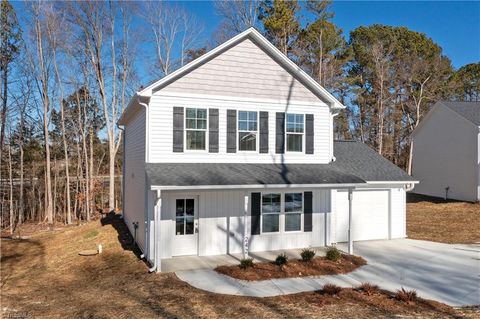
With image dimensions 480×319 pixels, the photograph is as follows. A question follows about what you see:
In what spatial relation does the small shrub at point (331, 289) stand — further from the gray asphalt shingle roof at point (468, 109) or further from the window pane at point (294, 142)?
the gray asphalt shingle roof at point (468, 109)

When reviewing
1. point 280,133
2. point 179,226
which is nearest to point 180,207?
point 179,226

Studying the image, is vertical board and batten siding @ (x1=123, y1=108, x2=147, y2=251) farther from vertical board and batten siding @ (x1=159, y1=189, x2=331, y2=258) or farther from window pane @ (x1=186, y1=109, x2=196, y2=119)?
window pane @ (x1=186, y1=109, x2=196, y2=119)

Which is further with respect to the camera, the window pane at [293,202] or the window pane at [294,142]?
the window pane at [294,142]

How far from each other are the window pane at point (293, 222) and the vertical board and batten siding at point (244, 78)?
4.20 m

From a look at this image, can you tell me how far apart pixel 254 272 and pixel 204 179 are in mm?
2992

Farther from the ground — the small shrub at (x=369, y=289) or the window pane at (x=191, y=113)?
the window pane at (x=191, y=113)

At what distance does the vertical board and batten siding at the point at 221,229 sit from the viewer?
1169cm

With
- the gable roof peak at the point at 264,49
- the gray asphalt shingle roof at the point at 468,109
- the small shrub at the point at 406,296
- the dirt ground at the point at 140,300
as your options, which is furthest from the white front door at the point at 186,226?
the gray asphalt shingle roof at the point at 468,109

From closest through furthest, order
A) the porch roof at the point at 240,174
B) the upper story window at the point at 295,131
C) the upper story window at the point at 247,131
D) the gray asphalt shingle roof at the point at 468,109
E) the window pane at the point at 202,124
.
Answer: the porch roof at the point at 240,174, the window pane at the point at 202,124, the upper story window at the point at 247,131, the upper story window at the point at 295,131, the gray asphalt shingle roof at the point at 468,109

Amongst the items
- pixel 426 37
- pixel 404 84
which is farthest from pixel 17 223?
pixel 426 37

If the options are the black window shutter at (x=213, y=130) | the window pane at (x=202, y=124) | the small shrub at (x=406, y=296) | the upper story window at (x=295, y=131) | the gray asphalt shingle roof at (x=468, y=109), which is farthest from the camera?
the gray asphalt shingle roof at (x=468, y=109)

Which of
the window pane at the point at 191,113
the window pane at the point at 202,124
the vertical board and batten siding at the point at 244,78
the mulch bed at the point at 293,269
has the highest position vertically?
the vertical board and batten siding at the point at 244,78

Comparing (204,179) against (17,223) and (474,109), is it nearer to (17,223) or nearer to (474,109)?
(17,223)

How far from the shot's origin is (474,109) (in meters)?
24.7
